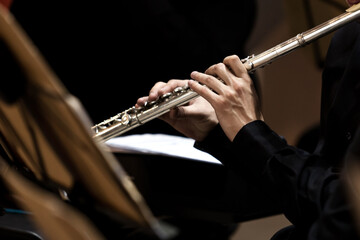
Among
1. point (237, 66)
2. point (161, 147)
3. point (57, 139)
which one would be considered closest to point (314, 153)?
point (237, 66)

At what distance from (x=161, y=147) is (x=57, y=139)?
883 mm

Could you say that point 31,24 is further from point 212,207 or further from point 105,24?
point 212,207

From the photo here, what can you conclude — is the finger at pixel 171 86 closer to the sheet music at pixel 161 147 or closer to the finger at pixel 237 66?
the finger at pixel 237 66

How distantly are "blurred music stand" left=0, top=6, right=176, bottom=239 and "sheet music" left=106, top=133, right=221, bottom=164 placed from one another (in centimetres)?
72

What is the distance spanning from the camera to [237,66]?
1.02m

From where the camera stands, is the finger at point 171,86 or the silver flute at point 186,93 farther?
the finger at point 171,86

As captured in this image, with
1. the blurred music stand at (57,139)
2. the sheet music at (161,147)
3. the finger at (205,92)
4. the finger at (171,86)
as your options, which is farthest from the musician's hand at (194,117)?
the blurred music stand at (57,139)

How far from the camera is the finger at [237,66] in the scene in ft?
3.34

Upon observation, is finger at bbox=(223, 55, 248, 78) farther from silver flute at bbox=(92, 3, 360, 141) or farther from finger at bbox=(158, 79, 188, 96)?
finger at bbox=(158, 79, 188, 96)

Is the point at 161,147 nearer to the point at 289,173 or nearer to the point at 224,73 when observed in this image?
the point at 224,73

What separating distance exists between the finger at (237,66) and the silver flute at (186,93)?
0.10 feet

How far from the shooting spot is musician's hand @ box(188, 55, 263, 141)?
3.28 feet

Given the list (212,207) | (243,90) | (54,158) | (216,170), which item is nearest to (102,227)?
(54,158)

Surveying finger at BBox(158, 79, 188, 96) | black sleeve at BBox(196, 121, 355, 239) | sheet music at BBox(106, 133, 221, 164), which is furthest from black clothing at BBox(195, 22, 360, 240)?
sheet music at BBox(106, 133, 221, 164)
